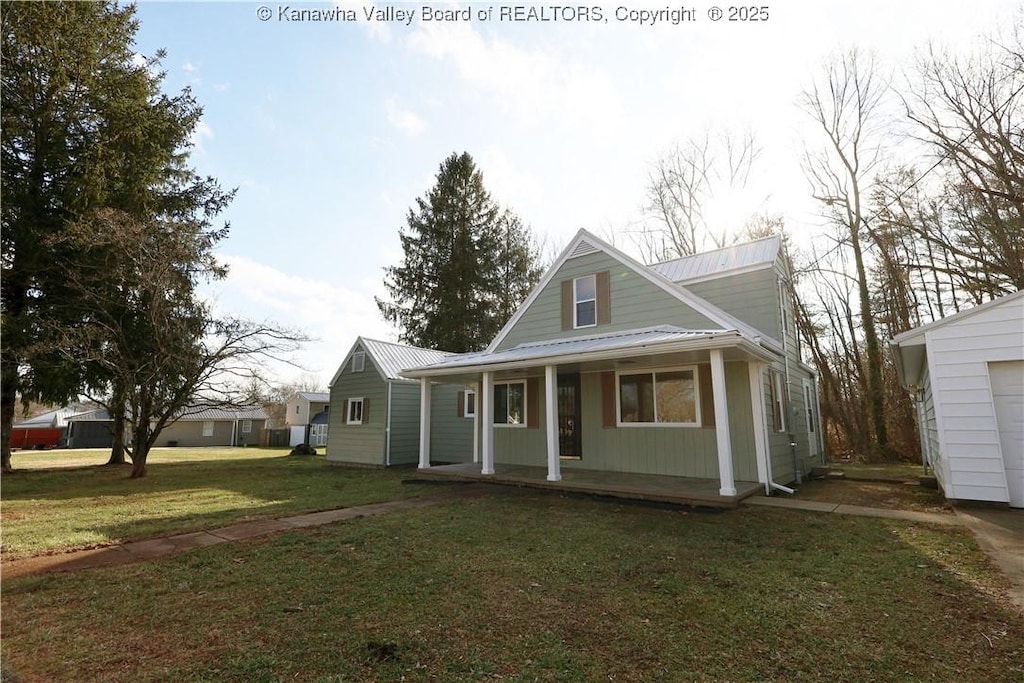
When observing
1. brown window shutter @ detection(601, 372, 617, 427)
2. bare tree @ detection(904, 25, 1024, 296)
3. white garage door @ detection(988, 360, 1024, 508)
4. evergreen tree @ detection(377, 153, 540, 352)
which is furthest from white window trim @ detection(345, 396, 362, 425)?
bare tree @ detection(904, 25, 1024, 296)

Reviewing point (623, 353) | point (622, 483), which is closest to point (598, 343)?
point (623, 353)

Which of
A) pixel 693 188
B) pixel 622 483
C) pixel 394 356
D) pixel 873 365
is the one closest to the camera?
pixel 622 483

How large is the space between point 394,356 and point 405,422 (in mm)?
2561

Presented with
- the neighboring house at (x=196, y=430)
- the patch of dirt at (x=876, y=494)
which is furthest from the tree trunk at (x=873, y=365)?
the neighboring house at (x=196, y=430)

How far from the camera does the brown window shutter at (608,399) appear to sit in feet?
33.8

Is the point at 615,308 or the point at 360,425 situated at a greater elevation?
the point at 615,308

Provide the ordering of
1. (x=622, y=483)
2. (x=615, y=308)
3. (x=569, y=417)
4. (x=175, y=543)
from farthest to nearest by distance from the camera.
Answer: (x=569, y=417), (x=615, y=308), (x=622, y=483), (x=175, y=543)

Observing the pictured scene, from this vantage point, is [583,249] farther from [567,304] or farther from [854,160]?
[854,160]

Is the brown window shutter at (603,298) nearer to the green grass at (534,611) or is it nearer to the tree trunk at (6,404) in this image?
the green grass at (534,611)

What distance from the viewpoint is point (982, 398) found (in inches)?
280

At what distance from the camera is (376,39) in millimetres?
7969

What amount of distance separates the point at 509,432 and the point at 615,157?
7.29 meters

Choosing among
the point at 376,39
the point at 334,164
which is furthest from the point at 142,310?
the point at 376,39

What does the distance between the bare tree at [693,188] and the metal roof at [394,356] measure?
40.9 feet
